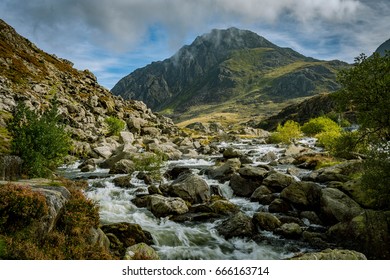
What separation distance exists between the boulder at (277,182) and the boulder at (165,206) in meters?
8.74

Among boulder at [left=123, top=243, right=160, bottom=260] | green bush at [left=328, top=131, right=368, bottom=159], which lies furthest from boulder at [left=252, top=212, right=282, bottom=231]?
boulder at [left=123, top=243, right=160, bottom=260]

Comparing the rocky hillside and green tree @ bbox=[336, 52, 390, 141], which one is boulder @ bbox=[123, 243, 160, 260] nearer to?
green tree @ bbox=[336, 52, 390, 141]

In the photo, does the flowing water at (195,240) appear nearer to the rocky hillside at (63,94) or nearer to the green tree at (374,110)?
the green tree at (374,110)

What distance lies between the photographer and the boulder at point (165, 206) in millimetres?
22328

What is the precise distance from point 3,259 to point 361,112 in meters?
18.3

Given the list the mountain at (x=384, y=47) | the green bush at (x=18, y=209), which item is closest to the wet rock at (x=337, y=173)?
the mountain at (x=384, y=47)

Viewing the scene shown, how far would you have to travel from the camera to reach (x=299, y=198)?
23594mm

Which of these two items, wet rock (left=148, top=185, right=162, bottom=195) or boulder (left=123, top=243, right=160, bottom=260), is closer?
boulder (left=123, top=243, right=160, bottom=260)

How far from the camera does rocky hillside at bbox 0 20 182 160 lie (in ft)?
229

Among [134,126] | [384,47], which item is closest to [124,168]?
[384,47]

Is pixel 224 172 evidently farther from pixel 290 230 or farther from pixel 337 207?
pixel 290 230

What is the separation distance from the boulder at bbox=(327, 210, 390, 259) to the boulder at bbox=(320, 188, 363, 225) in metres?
2.16

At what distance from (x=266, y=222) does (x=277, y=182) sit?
28.6 ft

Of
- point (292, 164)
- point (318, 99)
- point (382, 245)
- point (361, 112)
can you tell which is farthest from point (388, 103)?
point (318, 99)
